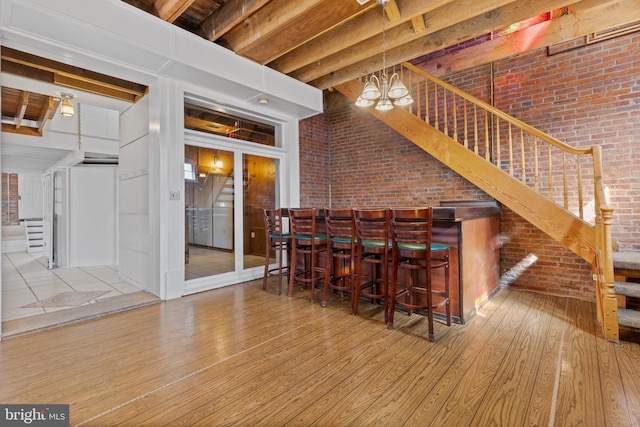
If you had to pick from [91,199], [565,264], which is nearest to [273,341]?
[565,264]

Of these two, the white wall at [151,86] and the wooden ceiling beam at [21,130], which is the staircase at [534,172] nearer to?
the white wall at [151,86]

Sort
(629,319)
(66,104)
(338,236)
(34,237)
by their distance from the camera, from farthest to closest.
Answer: (34,237) → (66,104) → (338,236) → (629,319)

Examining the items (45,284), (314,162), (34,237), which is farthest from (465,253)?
(34,237)

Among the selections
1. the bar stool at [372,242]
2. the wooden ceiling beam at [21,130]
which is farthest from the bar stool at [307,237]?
the wooden ceiling beam at [21,130]

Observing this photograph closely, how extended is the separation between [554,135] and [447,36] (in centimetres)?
190

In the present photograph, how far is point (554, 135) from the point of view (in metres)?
3.83

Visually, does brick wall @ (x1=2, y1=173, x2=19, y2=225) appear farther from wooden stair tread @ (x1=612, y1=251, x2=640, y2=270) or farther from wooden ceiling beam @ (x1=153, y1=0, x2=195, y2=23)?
wooden stair tread @ (x1=612, y1=251, x2=640, y2=270)

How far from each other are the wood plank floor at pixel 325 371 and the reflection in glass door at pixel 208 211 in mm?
1189

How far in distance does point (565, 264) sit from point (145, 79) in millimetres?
5726

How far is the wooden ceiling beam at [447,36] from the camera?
9.86 feet

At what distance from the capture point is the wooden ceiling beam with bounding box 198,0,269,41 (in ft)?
9.64

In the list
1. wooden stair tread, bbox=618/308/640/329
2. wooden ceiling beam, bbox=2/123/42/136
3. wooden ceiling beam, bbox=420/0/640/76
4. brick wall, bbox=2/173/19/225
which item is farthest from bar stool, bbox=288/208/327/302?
brick wall, bbox=2/173/19/225

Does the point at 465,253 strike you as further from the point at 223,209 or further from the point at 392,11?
the point at 223,209

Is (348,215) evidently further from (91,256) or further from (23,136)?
(23,136)
